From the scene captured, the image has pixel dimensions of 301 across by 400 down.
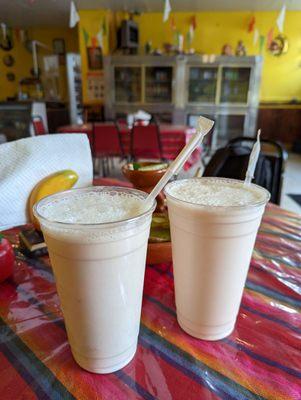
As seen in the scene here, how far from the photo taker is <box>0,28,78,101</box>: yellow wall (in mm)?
7461

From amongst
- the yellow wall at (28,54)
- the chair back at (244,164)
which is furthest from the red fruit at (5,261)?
the yellow wall at (28,54)

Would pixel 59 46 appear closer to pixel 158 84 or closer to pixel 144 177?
pixel 158 84

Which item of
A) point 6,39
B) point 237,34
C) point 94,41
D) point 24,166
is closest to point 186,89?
point 237,34

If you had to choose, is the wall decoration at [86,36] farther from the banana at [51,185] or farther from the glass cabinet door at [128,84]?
the banana at [51,185]

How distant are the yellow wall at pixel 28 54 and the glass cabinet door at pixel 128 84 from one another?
2183 millimetres

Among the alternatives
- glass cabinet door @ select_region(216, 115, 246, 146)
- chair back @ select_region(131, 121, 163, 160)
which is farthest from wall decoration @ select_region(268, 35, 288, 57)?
chair back @ select_region(131, 121, 163, 160)

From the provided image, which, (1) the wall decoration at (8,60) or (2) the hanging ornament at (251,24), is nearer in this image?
(2) the hanging ornament at (251,24)

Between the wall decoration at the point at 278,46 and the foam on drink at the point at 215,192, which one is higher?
the wall decoration at the point at 278,46

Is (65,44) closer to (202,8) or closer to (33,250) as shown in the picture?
(202,8)

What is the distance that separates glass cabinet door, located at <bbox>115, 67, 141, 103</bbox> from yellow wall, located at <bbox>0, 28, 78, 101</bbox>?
7.16ft

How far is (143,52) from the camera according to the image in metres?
6.64

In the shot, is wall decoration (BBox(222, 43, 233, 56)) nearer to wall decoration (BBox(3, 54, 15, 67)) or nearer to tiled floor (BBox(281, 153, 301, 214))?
tiled floor (BBox(281, 153, 301, 214))

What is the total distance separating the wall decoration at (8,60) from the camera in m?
7.70

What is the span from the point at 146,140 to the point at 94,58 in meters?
3.55
